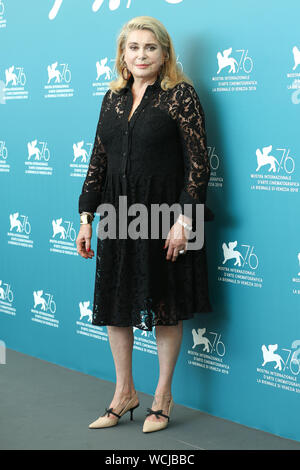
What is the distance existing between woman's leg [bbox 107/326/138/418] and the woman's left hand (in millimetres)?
426

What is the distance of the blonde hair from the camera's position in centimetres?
276

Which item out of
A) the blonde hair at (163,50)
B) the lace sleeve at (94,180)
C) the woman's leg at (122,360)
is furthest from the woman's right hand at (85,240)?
the blonde hair at (163,50)

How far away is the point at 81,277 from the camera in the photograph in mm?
3645

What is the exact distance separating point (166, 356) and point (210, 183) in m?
0.76

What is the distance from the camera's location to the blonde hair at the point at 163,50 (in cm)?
276

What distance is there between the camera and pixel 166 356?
9.57 feet

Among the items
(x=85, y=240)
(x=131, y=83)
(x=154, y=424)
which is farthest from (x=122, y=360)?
(x=131, y=83)

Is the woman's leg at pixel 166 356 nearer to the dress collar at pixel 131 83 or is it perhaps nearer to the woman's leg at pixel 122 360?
the woman's leg at pixel 122 360

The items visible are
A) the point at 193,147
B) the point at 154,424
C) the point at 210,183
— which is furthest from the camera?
the point at 210,183

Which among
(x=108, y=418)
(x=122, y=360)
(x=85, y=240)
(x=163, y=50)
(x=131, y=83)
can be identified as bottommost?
(x=108, y=418)

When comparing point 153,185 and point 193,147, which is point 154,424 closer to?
point 153,185

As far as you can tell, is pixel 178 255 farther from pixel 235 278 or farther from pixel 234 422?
pixel 234 422

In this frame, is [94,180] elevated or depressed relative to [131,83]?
depressed
